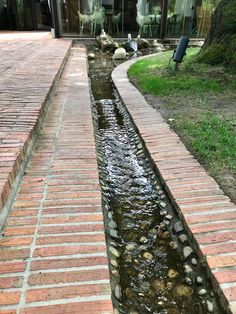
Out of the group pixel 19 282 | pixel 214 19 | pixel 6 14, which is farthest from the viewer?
pixel 6 14

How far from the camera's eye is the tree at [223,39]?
5.81 m

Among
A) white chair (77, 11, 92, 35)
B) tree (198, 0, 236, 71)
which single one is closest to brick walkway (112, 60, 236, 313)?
tree (198, 0, 236, 71)

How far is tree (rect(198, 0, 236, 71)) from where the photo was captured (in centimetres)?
581

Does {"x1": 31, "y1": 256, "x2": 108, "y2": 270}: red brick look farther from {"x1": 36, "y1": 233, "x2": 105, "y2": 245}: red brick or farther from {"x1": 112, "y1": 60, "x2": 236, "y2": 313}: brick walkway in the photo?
{"x1": 112, "y1": 60, "x2": 236, "y2": 313}: brick walkway

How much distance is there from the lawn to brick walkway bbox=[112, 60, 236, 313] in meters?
0.13

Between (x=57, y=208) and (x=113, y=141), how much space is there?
1.68 m

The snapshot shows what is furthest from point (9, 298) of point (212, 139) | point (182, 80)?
point (182, 80)

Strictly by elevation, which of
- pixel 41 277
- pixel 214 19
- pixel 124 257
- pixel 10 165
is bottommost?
pixel 124 257

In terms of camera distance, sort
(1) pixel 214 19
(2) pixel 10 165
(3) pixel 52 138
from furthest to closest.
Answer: (1) pixel 214 19 < (3) pixel 52 138 < (2) pixel 10 165

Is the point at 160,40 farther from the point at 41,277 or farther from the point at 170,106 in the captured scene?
the point at 41,277

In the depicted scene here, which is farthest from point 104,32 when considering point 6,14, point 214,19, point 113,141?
point 113,141

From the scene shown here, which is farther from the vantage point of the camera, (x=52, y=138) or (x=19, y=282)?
(x=52, y=138)

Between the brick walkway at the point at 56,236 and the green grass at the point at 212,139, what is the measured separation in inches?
41.8

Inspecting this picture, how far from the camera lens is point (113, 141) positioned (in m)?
3.77
